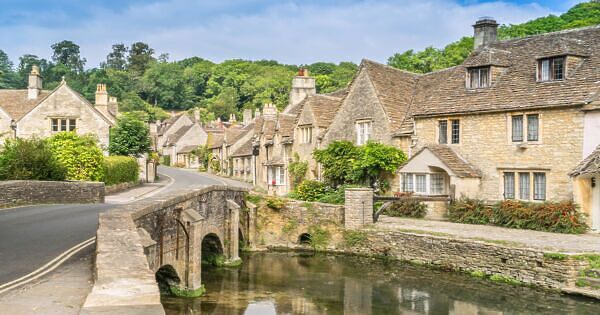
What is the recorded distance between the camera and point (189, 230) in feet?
63.3

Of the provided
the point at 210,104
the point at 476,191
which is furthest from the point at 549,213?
the point at 210,104

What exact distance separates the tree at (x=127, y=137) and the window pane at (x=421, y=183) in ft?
83.3

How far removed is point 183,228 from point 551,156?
54.8ft

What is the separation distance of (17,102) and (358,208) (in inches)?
1299

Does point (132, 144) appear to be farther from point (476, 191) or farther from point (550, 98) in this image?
point (550, 98)

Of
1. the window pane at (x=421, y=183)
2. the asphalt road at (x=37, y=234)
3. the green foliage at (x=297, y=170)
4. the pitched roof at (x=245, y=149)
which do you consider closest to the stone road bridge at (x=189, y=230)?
the asphalt road at (x=37, y=234)

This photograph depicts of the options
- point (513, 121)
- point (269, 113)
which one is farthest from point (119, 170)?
point (513, 121)

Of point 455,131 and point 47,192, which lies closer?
point 47,192

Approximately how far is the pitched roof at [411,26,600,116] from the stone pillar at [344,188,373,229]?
21.8ft

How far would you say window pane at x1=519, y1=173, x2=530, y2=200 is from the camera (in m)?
27.6

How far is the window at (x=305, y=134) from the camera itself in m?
40.2

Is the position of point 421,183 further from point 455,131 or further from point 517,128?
point 517,128

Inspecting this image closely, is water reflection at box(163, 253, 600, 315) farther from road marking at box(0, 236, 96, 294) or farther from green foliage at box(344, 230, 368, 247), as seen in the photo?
road marking at box(0, 236, 96, 294)

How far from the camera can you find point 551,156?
86.9 ft
